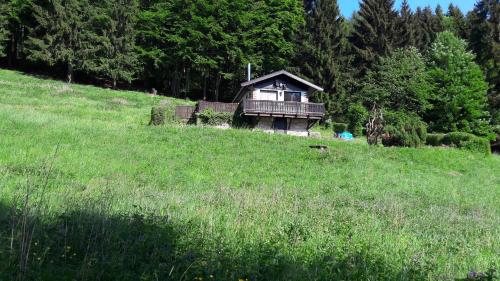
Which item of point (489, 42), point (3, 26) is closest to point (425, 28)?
point (489, 42)

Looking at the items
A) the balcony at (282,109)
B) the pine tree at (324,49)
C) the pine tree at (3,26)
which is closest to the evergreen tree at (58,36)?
the pine tree at (3,26)

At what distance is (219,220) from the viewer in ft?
23.5

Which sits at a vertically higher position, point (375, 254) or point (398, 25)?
point (398, 25)

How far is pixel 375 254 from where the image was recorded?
622 cm

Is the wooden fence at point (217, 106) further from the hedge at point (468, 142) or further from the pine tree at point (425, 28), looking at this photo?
the pine tree at point (425, 28)

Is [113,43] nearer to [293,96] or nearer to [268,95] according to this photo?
[268,95]

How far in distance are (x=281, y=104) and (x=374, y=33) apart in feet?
88.3

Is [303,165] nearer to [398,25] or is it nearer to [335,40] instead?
[335,40]

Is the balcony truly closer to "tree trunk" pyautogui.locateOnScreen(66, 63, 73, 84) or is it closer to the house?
the house

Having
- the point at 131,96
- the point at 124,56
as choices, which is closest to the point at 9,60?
the point at 124,56

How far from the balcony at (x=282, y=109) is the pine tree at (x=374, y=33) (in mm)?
21165

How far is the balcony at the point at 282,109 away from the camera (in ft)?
129

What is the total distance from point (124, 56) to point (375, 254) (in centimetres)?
6107

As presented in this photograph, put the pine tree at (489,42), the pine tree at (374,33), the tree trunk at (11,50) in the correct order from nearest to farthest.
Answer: the pine tree at (489,42) → the pine tree at (374,33) → the tree trunk at (11,50)
